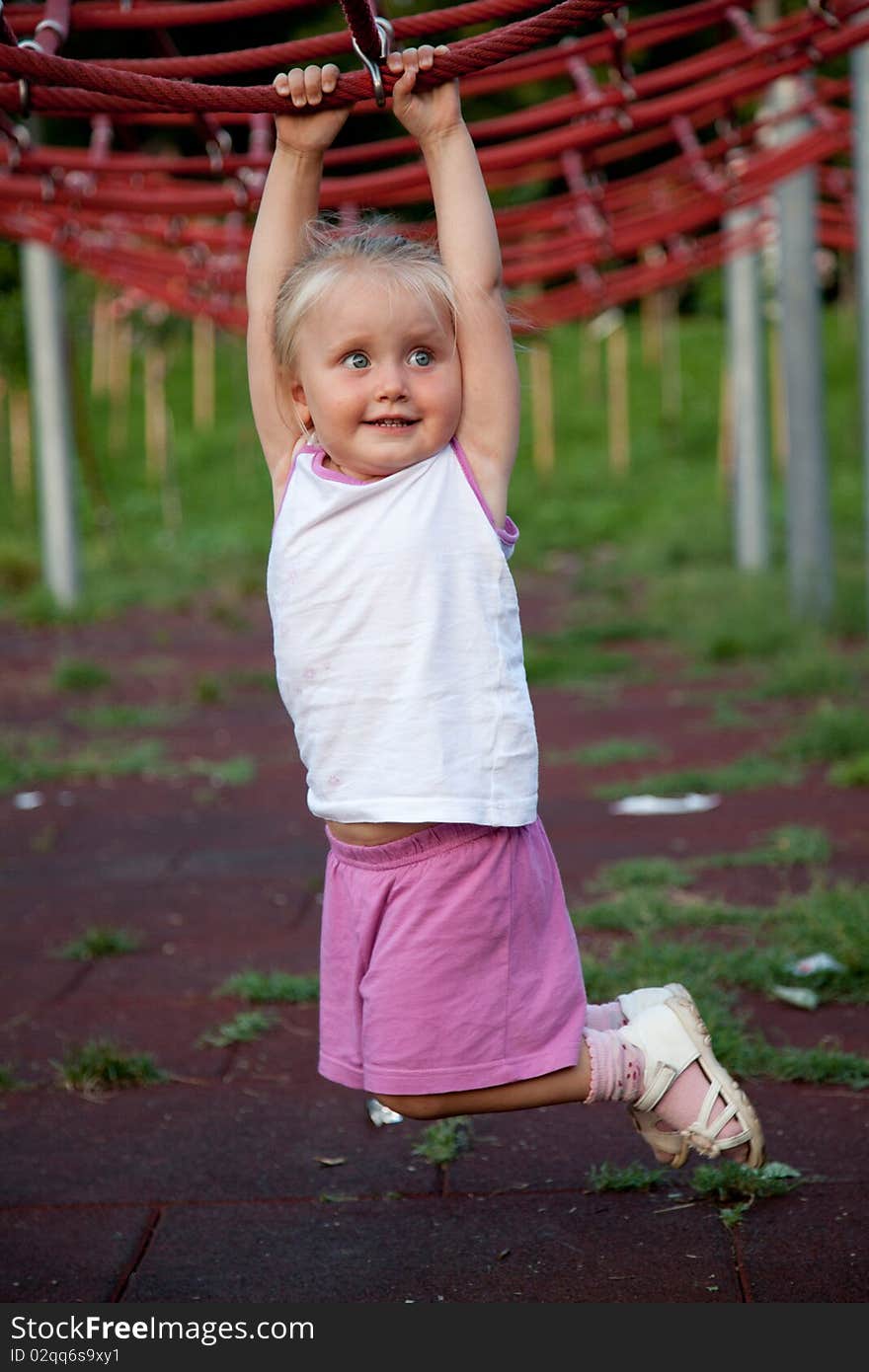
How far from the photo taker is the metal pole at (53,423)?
11.4 metres

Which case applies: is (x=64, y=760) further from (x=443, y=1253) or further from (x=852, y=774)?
(x=443, y=1253)

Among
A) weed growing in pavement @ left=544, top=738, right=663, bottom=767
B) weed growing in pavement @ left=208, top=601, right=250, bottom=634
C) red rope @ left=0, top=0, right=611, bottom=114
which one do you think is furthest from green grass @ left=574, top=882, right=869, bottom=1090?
weed growing in pavement @ left=208, top=601, right=250, bottom=634

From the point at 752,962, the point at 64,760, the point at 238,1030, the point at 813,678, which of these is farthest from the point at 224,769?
the point at 752,962

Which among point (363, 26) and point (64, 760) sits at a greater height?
point (363, 26)

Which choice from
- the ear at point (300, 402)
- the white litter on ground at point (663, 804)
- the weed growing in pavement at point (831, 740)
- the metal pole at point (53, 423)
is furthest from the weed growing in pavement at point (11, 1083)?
the metal pole at point (53, 423)

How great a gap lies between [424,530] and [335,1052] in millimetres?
695

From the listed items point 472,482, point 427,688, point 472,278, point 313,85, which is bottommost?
point 427,688

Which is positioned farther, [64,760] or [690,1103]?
[64,760]

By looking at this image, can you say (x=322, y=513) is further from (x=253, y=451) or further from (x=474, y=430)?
(x=253, y=451)

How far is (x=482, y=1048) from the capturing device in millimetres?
2148

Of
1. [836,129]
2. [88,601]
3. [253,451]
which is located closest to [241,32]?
[253,451]

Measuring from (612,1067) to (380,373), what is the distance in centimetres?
94

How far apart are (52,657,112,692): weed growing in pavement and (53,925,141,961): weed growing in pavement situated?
4.68 metres

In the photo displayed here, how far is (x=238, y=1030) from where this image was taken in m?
3.45
